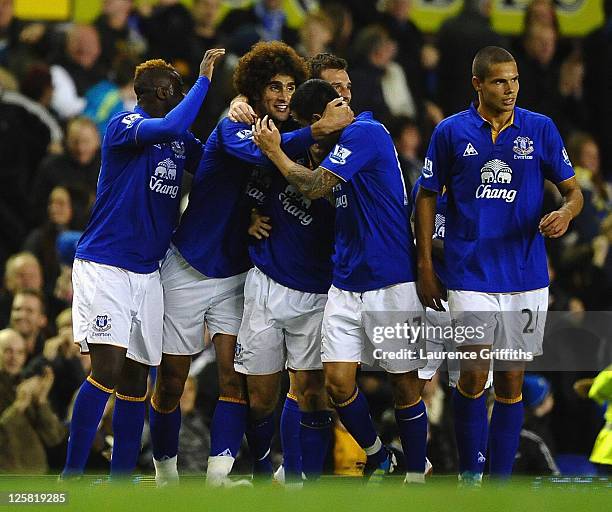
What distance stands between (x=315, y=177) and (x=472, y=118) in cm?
85

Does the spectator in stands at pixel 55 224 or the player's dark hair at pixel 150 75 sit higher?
the player's dark hair at pixel 150 75

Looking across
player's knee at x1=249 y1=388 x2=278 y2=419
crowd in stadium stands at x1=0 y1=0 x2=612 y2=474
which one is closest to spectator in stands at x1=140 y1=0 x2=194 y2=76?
crowd in stadium stands at x1=0 y1=0 x2=612 y2=474

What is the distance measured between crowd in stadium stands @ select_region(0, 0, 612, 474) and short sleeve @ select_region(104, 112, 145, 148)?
2184 mm

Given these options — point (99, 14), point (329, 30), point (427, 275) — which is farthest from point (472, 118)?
point (99, 14)

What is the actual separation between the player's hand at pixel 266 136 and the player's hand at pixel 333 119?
0.19 metres

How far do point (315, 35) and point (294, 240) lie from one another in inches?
152

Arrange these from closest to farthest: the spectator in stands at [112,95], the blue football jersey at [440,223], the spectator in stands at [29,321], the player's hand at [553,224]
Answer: the player's hand at [553,224] → the blue football jersey at [440,223] → the spectator in stands at [29,321] → the spectator in stands at [112,95]

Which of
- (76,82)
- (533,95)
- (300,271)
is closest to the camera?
(300,271)

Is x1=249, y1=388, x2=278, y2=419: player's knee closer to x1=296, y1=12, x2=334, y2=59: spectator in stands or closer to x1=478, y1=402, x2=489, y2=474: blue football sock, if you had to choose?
x1=478, y1=402, x2=489, y2=474: blue football sock

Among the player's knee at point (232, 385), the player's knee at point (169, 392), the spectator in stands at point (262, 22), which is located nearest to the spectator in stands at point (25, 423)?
the player's knee at point (169, 392)

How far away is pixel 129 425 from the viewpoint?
21.1 feet

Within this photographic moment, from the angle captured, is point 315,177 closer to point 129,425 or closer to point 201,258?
point 201,258

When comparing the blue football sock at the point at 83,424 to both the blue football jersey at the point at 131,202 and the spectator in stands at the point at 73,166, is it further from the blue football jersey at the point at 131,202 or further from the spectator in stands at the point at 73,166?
the spectator in stands at the point at 73,166

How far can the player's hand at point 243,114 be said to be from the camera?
253 inches
